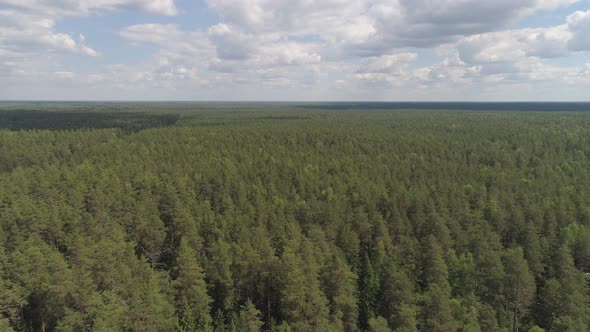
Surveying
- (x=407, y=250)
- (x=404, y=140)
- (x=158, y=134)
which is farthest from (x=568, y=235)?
(x=158, y=134)

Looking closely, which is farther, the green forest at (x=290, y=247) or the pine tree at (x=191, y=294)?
the pine tree at (x=191, y=294)

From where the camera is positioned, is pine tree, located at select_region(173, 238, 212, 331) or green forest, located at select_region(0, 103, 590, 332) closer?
green forest, located at select_region(0, 103, 590, 332)

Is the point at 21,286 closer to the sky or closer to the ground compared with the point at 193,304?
closer to the sky

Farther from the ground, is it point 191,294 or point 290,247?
point 290,247

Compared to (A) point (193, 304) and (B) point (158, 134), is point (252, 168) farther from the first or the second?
(B) point (158, 134)

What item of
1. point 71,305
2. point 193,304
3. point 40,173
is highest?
point 40,173

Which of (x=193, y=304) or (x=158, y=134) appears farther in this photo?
(x=158, y=134)

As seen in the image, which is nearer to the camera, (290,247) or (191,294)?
(191,294)

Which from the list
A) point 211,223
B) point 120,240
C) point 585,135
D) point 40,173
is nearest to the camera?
point 120,240
